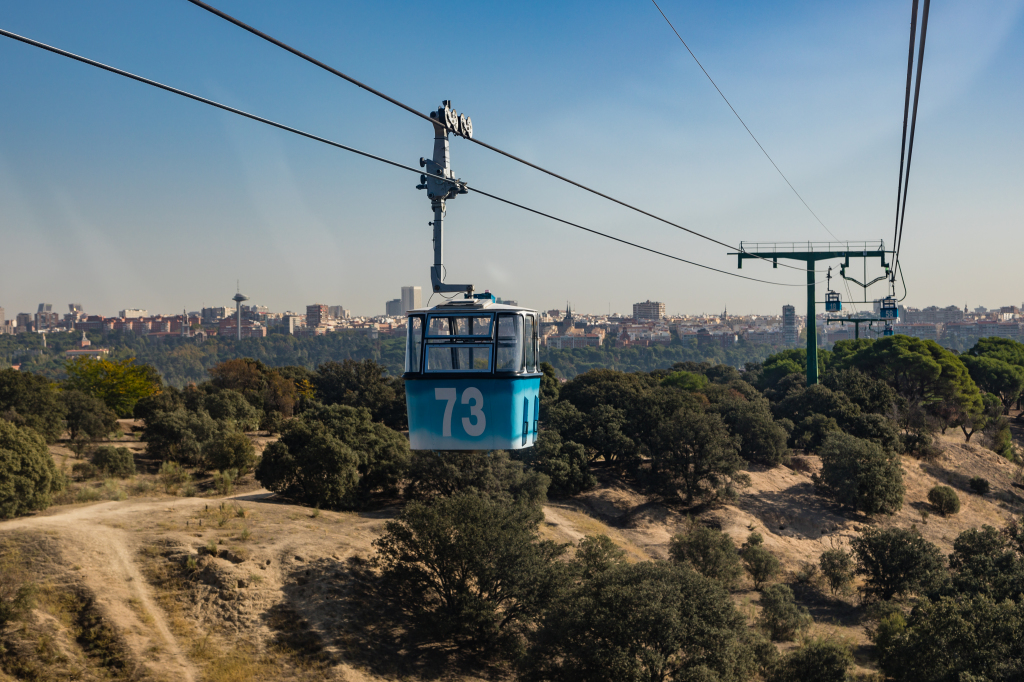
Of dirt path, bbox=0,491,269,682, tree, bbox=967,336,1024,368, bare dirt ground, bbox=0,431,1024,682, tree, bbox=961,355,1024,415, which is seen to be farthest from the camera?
tree, bbox=967,336,1024,368

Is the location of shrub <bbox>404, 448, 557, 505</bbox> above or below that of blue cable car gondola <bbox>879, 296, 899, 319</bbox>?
below

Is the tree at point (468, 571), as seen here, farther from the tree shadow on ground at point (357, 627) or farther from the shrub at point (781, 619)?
the shrub at point (781, 619)

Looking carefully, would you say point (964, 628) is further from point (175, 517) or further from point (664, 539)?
point (175, 517)

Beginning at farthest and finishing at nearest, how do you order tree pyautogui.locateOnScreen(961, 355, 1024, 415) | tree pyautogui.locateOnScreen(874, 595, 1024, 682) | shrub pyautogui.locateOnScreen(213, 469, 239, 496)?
tree pyautogui.locateOnScreen(961, 355, 1024, 415) < shrub pyautogui.locateOnScreen(213, 469, 239, 496) < tree pyautogui.locateOnScreen(874, 595, 1024, 682)

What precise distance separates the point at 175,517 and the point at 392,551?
10.0m

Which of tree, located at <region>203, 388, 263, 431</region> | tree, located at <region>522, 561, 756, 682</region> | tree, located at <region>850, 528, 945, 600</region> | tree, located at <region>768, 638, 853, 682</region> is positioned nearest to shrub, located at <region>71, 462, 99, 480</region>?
tree, located at <region>203, 388, 263, 431</region>

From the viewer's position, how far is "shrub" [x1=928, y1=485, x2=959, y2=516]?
166ft

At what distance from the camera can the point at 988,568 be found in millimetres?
30172

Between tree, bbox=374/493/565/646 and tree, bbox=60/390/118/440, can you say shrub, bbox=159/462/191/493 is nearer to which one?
tree, bbox=60/390/118/440

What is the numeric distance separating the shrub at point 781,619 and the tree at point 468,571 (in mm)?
10243

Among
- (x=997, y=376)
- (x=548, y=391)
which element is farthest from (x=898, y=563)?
(x=997, y=376)

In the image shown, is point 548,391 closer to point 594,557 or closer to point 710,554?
point 710,554

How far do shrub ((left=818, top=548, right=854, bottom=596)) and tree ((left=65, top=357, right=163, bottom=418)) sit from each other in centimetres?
5917

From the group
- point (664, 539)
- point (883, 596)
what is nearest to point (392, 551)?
point (664, 539)
